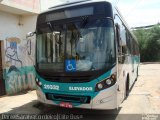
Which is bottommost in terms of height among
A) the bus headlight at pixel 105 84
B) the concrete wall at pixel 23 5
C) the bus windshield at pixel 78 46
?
the bus headlight at pixel 105 84

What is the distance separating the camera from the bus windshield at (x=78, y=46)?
582 cm

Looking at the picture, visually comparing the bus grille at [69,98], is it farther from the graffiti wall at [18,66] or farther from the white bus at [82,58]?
the graffiti wall at [18,66]

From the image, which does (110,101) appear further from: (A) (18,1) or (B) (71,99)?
(A) (18,1)

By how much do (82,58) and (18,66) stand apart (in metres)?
5.66

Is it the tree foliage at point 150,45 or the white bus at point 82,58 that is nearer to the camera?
the white bus at point 82,58

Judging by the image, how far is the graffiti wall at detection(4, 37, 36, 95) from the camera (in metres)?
10.2

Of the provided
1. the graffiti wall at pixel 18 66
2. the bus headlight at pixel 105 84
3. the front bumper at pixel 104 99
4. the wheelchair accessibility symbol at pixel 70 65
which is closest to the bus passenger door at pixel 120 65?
the front bumper at pixel 104 99

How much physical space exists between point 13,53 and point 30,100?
262 centimetres

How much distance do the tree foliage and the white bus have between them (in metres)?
34.0

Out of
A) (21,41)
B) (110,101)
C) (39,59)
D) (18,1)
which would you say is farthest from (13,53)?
(110,101)

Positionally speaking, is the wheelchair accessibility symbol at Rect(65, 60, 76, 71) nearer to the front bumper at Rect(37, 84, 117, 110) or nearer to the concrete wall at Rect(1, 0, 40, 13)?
the front bumper at Rect(37, 84, 117, 110)

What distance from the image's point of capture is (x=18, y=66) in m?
10.9

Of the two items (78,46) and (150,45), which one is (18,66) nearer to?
(78,46)

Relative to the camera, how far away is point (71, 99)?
6102 millimetres
